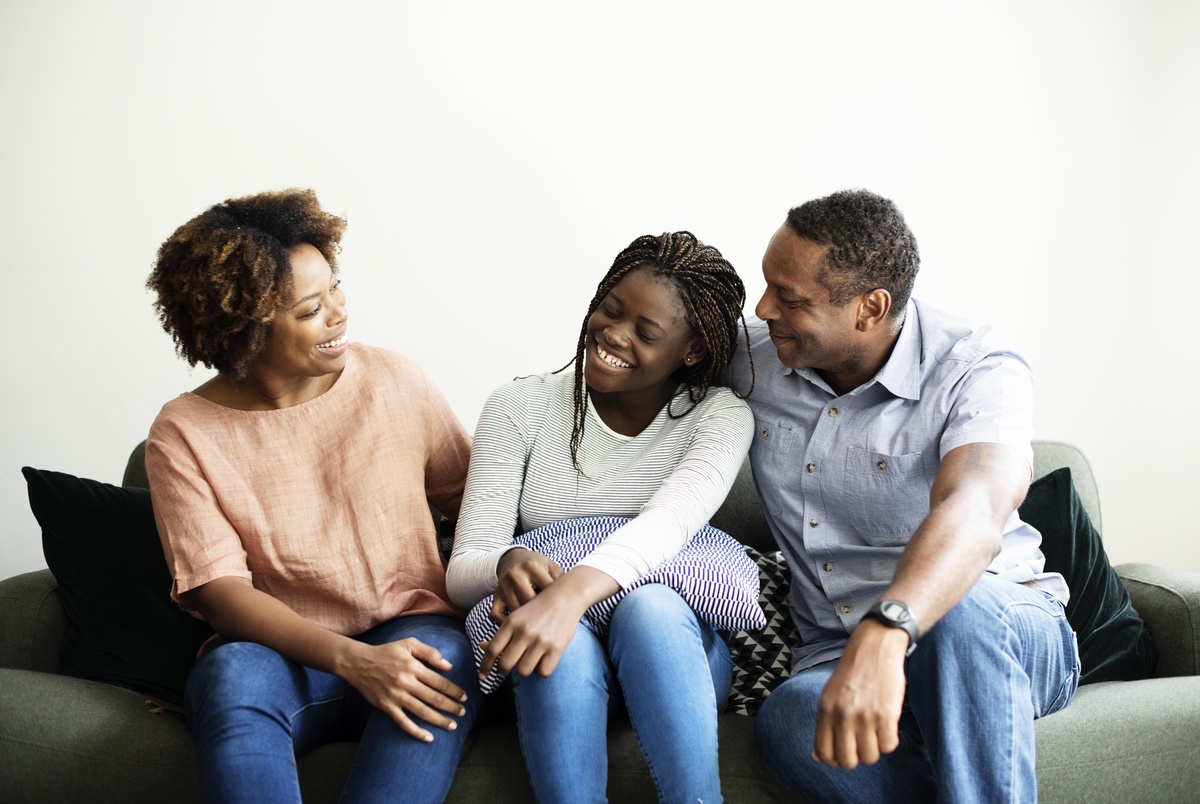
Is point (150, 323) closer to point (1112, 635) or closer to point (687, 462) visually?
point (687, 462)

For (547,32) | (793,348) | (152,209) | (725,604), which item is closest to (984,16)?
(547,32)

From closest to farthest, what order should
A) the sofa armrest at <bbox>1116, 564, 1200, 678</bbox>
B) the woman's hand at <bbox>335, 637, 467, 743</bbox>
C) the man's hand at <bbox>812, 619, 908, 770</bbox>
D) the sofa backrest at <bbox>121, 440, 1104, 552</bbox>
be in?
the man's hand at <bbox>812, 619, 908, 770</bbox> < the woman's hand at <bbox>335, 637, 467, 743</bbox> < the sofa armrest at <bbox>1116, 564, 1200, 678</bbox> < the sofa backrest at <bbox>121, 440, 1104, 552</bbox>

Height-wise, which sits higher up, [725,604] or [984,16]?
[984,16]

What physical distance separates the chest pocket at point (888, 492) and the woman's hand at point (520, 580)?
0.50m

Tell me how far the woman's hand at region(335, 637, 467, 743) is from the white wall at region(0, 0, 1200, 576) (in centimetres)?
109

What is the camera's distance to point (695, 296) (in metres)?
1.65

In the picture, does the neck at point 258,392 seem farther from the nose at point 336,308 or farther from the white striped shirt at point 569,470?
the white striped shirt at point 569,470

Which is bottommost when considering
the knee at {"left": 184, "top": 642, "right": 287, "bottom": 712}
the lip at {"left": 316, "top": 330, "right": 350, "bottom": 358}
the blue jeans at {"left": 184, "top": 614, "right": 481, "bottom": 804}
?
the blue jeans at {"left": 184, "top": 614, "right": 481, "bottom": 804}

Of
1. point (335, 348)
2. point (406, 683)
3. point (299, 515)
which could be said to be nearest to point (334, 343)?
point (335, 348)

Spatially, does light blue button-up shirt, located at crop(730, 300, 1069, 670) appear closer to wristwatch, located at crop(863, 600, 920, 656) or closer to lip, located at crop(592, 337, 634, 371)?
lip, located at crop(592, 337, 634, 371)

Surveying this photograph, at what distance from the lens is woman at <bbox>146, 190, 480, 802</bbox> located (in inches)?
55.1

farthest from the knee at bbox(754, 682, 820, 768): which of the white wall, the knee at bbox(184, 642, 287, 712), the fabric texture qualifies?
the white wall

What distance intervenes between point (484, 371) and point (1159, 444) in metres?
1.82

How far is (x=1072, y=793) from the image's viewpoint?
1.44m
